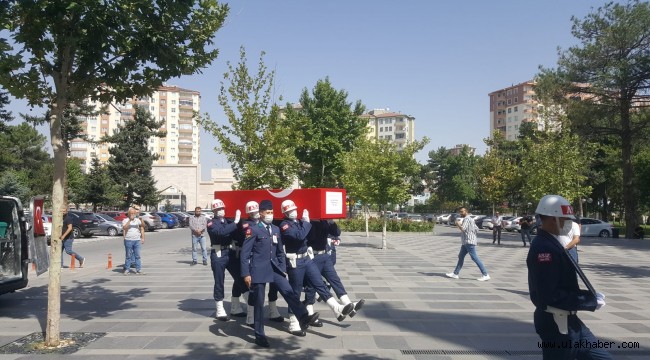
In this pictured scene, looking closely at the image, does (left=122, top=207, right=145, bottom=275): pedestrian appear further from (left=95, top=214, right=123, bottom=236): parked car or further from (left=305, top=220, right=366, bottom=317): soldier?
(left=95, top=214, right=123, bottom=236): parked car

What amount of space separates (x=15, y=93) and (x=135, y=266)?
26.5 feet

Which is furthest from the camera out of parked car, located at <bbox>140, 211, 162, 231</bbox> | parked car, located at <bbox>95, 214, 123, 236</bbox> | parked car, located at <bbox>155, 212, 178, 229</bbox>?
parked car, located at <bbox>155, 212, 178, 229</bbox>

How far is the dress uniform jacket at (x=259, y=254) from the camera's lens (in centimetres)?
712

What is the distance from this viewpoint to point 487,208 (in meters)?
71.1

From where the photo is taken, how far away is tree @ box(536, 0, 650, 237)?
2914 centimetres

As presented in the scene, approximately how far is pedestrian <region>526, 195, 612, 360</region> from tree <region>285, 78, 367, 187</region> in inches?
1659

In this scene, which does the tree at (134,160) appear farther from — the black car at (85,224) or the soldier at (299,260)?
the soldier at (299,260)

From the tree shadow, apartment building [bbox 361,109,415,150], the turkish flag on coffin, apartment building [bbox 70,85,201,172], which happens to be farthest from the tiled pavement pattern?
apartment building [bbox 361,109,415,150]

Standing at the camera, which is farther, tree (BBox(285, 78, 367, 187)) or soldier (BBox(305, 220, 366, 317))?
tree (BBox(285, 78, 367, 187))

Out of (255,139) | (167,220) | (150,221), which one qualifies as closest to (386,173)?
(255,139)

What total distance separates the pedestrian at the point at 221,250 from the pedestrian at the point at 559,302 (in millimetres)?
5346

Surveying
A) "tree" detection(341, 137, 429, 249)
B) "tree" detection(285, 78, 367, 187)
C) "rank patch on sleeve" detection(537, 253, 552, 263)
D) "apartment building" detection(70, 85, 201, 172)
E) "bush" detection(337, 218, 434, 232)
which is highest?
"apartment building" detection(70, 85, 201, 172)

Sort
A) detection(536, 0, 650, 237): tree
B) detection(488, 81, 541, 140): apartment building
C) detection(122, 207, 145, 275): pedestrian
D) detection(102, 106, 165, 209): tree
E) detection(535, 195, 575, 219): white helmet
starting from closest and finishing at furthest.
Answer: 1. detection(535, 195, 575, 219): white helmet
2. detection(122, 207, 145, 275): pedestrian
3. detection(536, 0, 650, 237): tree
4. detection(102, 106, 165, 209): tree
5. detection(488, 81, 541, 140): apartment building

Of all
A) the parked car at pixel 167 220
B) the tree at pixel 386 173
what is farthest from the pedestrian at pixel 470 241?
the parked car at pixel 167 220
